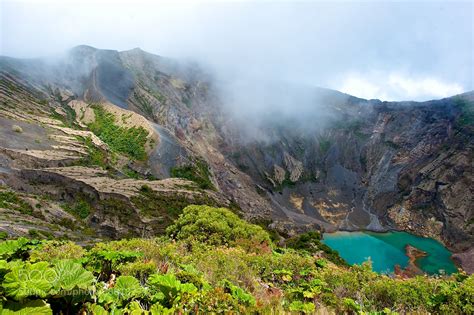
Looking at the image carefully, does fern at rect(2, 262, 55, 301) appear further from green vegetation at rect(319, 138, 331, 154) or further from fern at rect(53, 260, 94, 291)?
green vegetation at rect(319, 138, 331, 154)

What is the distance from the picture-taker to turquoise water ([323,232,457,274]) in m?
72.4

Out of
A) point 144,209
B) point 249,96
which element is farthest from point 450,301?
point 249,96

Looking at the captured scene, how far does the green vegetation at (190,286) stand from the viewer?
15.3ft

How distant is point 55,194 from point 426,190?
110 metres

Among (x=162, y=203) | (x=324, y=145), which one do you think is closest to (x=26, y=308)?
(x=162, y=203)

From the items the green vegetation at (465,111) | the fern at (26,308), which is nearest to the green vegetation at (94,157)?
the fern at (26,308)

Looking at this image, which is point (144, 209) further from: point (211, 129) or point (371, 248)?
point (211, 129)

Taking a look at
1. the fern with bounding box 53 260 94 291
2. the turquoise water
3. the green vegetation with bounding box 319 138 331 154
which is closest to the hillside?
the green vegetation with bounding box 319 138 331 154

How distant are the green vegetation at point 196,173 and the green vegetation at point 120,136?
9541 millimetres

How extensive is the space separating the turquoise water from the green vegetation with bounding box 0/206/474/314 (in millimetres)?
59239

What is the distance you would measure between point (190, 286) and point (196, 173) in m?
84.0

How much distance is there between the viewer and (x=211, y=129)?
410ft

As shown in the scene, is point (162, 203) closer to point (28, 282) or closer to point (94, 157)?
point (94, 157)

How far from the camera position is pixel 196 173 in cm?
8906
